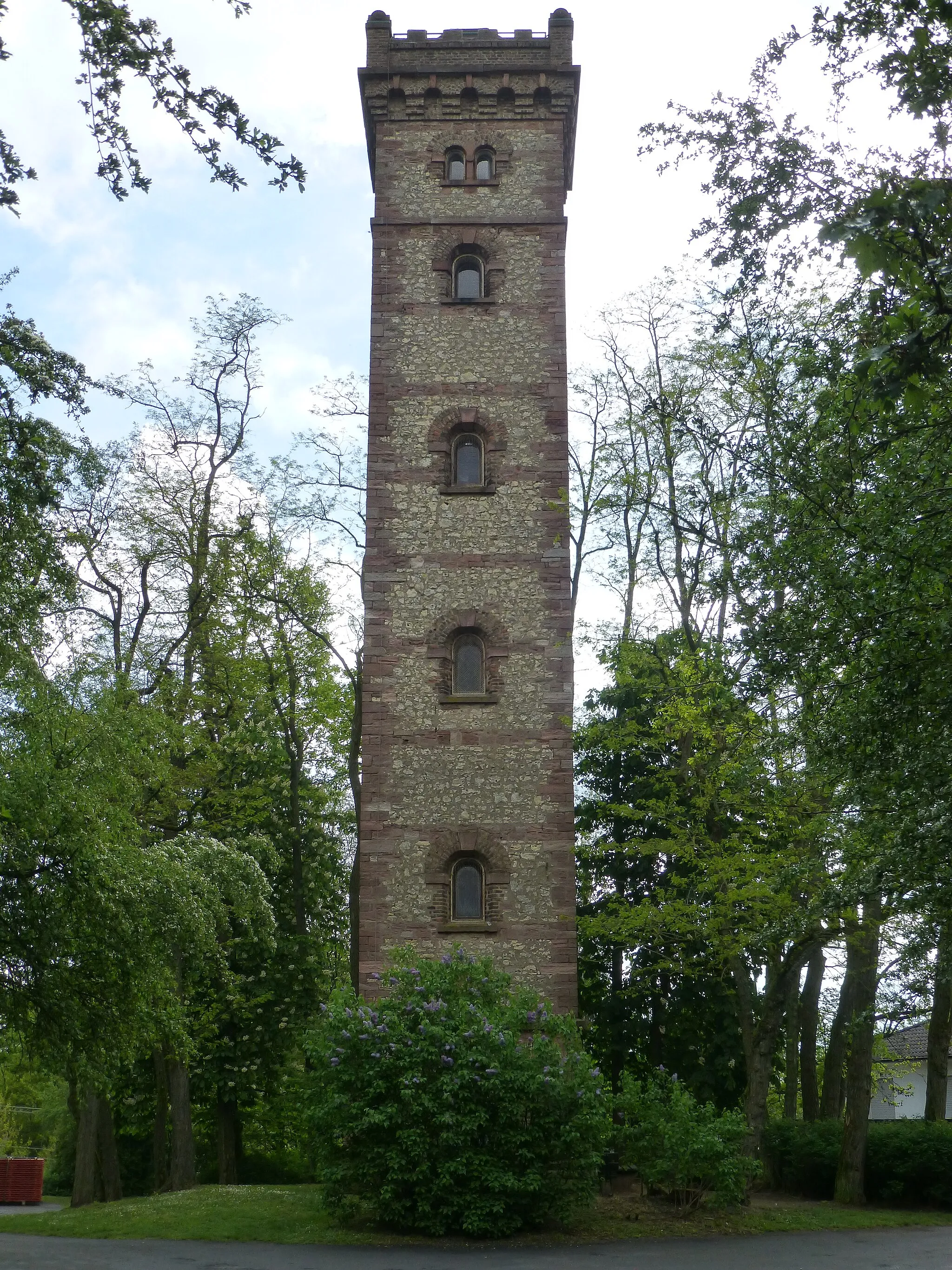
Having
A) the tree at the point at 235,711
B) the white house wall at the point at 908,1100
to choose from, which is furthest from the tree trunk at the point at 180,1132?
the white house wall at the point at 908,1100

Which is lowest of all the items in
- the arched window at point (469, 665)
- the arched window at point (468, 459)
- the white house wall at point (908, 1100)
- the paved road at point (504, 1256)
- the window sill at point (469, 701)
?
the white house wall at point (908, 1100)

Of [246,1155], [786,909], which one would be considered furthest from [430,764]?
[246,1155]

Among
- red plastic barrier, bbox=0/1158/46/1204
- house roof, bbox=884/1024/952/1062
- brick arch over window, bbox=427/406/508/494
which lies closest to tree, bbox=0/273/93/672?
brick arch over window, bbox=427/406/508/494

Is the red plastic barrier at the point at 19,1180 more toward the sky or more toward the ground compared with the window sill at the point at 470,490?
more toward the ground

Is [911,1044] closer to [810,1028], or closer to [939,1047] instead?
[810,1028]

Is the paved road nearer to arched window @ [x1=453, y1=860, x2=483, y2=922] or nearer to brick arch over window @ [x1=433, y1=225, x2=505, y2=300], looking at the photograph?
arched window @ [x1=453, y1=860, x2=483, y2=922]

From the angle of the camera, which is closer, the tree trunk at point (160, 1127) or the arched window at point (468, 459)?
the arched window at point (468, 459)

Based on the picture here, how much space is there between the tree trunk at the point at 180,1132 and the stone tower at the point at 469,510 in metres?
7.70

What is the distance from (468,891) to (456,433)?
7.30m

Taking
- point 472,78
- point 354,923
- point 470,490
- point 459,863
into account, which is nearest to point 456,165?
point 472,78

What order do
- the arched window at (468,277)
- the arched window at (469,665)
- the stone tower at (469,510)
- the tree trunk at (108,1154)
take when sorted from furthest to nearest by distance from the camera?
the tree trunk at (108,1154) → the arched window at (468,277) → the arched window at (469,665) → the stone tower at (469,510)

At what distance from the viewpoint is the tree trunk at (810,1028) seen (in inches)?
1019

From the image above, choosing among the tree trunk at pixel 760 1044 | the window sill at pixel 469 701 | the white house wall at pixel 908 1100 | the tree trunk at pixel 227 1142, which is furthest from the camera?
the white house wall at pixel 908 1100

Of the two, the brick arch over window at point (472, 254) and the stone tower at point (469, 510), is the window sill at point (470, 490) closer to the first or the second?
the stone tower at point (469, 510)
